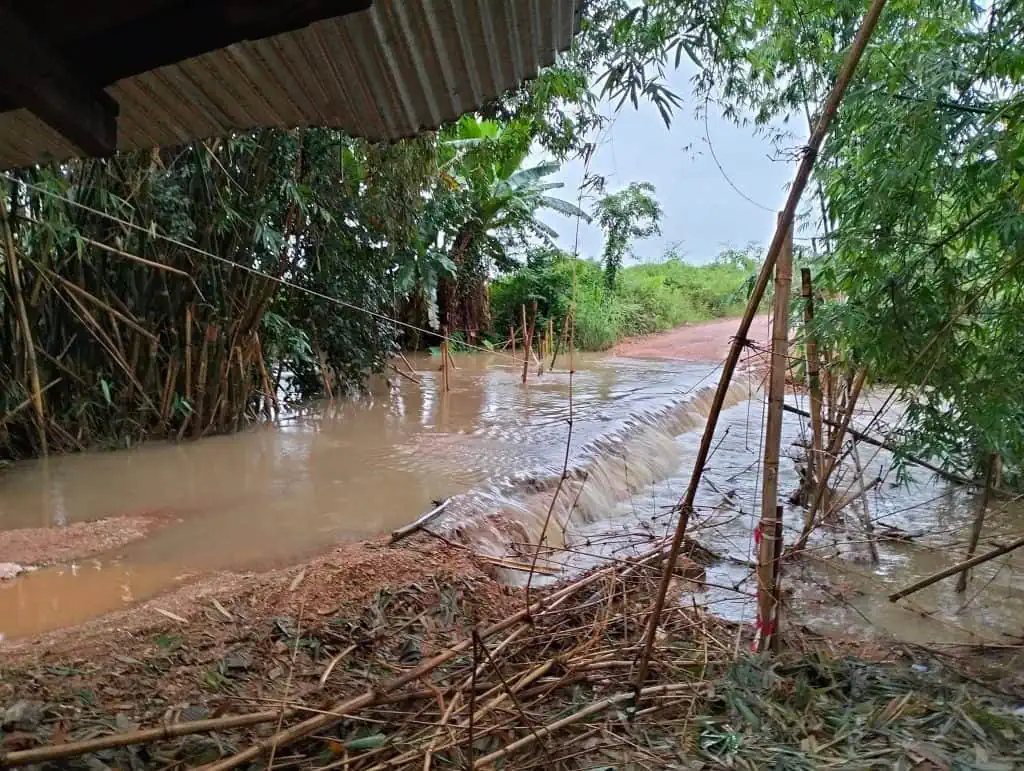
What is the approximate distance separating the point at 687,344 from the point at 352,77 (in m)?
15.3

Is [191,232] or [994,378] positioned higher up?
[191,232]

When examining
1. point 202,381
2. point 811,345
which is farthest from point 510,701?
point 202,381

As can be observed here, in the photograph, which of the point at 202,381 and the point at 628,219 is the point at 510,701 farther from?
the point at 628,219

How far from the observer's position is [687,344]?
1658 centimetres

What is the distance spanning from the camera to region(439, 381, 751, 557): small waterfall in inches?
176

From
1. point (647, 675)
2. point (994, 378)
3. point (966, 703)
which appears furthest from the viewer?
point (994, 378)

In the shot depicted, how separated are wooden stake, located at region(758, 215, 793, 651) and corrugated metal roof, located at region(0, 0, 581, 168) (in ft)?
3.22

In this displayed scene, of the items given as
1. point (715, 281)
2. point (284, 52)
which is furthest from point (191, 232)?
point (715, 281)

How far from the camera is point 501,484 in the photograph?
5.39 meters

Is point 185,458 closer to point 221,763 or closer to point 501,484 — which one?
point 501,484

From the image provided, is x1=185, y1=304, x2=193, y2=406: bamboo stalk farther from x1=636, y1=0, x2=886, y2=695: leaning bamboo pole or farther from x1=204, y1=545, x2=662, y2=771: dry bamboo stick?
x1=636, y1=0, x2=886, y2=695: leaning bamboo pole

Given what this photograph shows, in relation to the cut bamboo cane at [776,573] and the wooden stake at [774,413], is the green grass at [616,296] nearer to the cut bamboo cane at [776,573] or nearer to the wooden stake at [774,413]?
the cut bamboo cane at [776,573]

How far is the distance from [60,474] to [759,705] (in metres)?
5.32

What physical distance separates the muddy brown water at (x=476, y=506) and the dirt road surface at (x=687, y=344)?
6278mm
